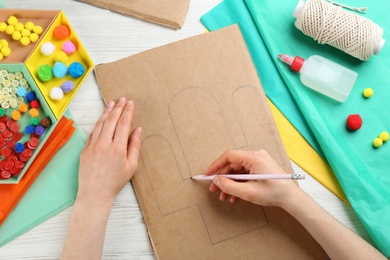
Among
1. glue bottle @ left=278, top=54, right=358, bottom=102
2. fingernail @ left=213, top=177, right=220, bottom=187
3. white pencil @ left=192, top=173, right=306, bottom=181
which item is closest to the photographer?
white pencil @ left=192, top=173, right=306, bottom=181

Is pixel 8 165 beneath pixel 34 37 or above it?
beneath

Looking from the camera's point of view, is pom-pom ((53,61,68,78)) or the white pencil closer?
the white pencil

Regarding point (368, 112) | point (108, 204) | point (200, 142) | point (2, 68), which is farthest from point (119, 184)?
point (368, 112)

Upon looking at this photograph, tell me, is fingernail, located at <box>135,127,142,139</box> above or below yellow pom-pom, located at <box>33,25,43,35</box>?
below

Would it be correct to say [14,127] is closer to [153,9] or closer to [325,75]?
[153,9]

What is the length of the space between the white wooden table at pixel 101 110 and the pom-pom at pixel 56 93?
0.13ft

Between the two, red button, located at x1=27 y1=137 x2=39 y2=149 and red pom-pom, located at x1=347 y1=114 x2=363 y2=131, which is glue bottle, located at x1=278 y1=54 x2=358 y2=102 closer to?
red pom-pom, located at x1=347 y1=114 x2=363 y2=131

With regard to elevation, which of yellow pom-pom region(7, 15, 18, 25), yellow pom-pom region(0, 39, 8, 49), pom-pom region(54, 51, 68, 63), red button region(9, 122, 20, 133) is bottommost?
red button region(9, 122, 20, 133)

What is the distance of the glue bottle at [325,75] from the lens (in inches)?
30.8

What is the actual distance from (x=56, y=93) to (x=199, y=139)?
0.85 ft

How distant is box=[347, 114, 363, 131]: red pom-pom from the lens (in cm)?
77

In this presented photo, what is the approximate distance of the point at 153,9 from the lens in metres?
0.81

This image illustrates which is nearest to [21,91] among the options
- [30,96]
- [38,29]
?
[30,96]

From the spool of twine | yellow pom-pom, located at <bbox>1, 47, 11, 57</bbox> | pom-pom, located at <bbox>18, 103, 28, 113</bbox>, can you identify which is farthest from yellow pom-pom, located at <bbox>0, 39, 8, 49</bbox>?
the spool of twine
